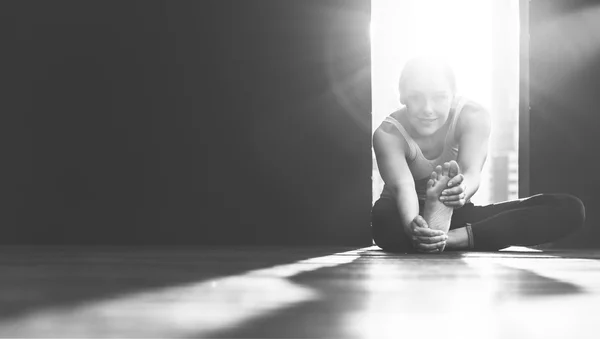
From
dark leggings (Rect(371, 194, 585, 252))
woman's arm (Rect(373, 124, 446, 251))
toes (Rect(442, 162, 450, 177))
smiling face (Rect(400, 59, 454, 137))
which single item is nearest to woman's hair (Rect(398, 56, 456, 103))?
smiling face (Rect(400, 59, 454, 137))

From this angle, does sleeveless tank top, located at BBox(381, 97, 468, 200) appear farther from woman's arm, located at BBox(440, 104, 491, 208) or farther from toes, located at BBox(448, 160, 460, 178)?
toes, located at BBox(448, 160, 460, 178)

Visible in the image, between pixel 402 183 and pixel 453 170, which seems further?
pixel 402 183

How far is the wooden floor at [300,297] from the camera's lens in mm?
878

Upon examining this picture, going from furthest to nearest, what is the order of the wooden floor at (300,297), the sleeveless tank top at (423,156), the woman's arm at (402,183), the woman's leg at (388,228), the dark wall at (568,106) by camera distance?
the dark wall at (568,106) → the sleeveless tank top at (423,156) → the woman's leg at (388,228) → the woman's arm at (402,183) → the wooden floor at (300,297)

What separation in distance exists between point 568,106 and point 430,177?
0.96 metres

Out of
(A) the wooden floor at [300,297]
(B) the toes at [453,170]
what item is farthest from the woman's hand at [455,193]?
(A) the wooden floor at [300,297]

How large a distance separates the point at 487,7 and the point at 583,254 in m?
1.56

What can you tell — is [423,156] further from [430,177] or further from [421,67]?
[421,67]

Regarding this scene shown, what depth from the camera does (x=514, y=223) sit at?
89.0 inches

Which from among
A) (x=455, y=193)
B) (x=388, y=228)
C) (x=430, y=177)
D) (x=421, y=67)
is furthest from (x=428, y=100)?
(x=388, y=228)

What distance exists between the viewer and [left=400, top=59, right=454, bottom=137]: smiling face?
7.52 feet

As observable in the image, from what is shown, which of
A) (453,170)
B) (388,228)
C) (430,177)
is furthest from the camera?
(388,228)

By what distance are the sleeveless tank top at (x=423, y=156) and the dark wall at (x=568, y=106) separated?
522 millimetres

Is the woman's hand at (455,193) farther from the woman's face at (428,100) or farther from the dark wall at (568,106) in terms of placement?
the dark wall at (568,106)
